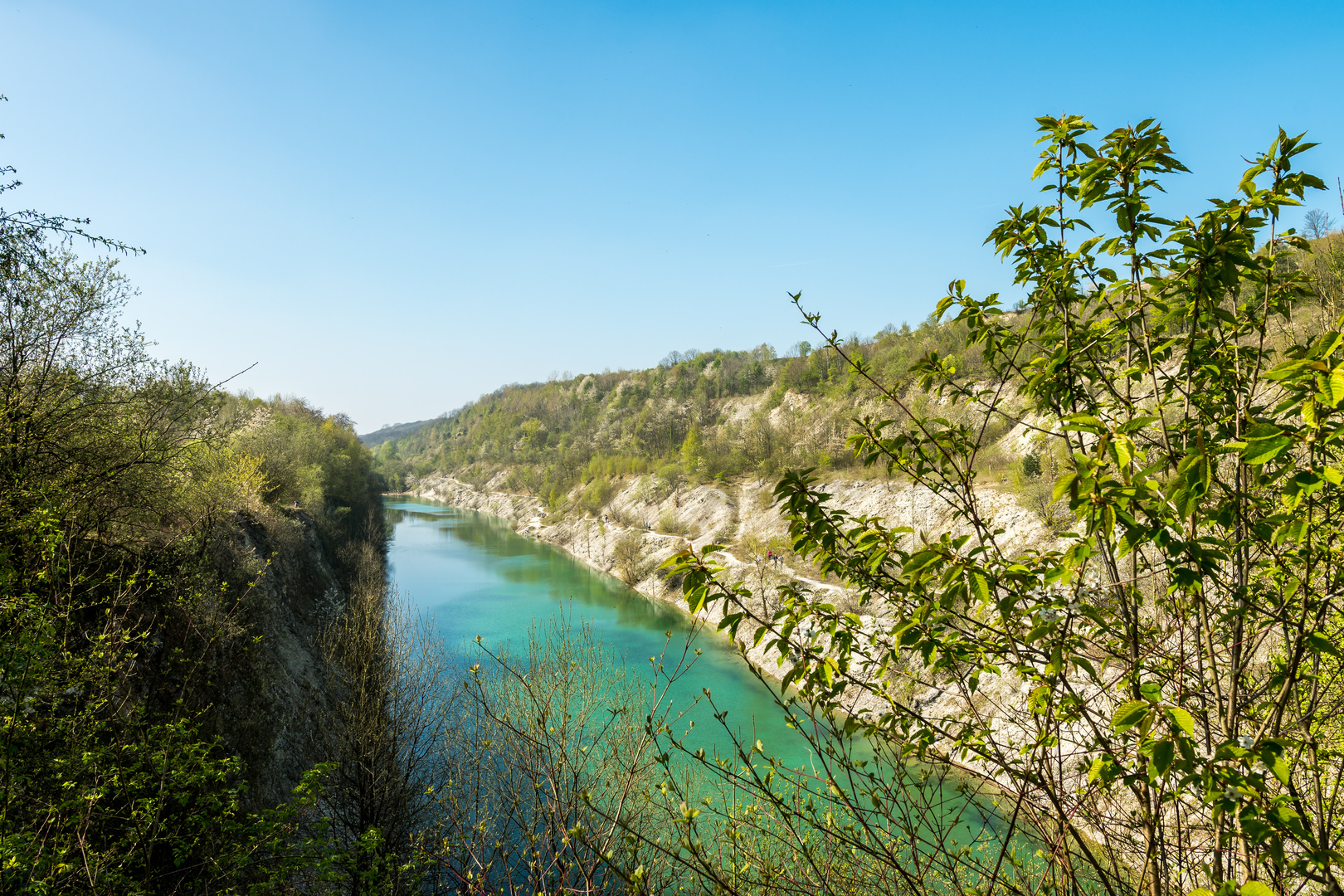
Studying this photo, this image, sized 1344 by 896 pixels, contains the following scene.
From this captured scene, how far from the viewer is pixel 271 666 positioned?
12609 mm

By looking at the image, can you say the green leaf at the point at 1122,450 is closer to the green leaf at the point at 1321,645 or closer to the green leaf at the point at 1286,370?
the green leaf at the point at 1286,370

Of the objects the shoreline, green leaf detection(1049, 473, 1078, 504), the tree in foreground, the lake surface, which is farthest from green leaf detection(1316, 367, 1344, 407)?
the lake surface

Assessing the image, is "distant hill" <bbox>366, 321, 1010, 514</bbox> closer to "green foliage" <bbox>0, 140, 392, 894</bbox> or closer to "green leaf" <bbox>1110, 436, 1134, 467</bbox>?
"green leaf" <bbox>1110, 436, 1134, 467</bbox>

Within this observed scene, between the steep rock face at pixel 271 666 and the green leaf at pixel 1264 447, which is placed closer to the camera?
the green leaf at pixel 1264 447

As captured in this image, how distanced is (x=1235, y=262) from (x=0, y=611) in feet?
27.4

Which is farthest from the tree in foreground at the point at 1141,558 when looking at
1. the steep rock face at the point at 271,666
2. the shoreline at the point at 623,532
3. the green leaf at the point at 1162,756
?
the steep rock face at the point at 271,666

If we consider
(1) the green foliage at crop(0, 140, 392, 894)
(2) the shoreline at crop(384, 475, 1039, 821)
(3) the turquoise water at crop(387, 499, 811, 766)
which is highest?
(1) the green foliage at crop(0, 140, 392, 894)

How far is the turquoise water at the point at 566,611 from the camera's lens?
18.1m

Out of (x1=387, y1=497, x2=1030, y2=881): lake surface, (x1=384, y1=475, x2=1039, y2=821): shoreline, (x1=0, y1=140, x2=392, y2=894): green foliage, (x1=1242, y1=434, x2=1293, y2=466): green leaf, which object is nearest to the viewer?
(x1=1242, y1=434, x2=1293, y2=466): green leaf

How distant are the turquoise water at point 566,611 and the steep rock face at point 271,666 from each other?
567 cm

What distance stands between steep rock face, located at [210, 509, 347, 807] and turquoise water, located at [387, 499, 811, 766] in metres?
5.67

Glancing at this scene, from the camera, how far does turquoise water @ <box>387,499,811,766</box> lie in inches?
713

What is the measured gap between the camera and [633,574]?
116 feet

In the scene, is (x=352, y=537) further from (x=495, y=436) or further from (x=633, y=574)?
(x=495, y=436)
